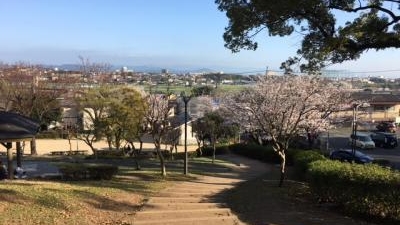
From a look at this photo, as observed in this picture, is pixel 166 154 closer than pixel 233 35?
No

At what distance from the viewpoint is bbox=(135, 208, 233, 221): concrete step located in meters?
12.1

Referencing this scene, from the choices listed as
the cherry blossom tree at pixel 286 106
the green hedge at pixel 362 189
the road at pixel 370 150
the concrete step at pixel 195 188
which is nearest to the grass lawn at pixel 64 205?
the concrete step at pixel 195 188

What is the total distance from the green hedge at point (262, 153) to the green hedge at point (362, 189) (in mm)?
16695

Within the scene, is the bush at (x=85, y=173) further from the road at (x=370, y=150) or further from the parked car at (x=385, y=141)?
the parked car at (x=385, y=141)

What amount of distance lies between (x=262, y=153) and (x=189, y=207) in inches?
956

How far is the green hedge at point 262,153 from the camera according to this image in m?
Answer: 32.2

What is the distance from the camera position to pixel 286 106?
86.9 feet

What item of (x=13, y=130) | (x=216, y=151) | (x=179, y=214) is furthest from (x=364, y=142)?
(x=179, y=214)

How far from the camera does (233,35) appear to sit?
13.1 m

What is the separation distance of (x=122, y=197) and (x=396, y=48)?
829 centimetres

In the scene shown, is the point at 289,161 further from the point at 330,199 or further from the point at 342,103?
the point at 330,199

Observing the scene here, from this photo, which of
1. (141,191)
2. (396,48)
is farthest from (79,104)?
(396,48)

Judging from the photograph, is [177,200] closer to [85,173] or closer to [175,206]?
[175,206]

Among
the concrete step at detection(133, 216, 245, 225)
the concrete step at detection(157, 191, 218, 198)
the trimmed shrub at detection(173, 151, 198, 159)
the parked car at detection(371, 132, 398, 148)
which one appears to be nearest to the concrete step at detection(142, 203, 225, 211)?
the concrete step at detection(133, 216, 245, 225)
